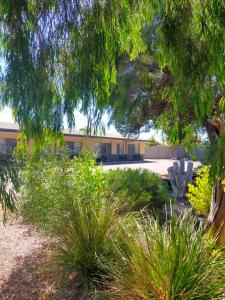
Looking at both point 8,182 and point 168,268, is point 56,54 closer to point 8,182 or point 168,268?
point 8,182

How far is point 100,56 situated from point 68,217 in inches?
107

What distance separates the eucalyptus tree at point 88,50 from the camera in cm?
255

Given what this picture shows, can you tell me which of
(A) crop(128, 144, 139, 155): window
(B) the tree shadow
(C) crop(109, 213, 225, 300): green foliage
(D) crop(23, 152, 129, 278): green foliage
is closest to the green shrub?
(D) crop(23, 152, 129, 278): green foliage

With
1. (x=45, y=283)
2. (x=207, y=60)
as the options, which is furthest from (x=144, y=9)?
(x=45, y=283)

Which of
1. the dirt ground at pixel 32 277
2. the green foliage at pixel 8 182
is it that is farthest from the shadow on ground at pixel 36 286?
the green foliage at pixel 8 182

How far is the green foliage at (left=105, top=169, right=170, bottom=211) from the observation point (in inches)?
313

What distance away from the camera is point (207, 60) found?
3096mm

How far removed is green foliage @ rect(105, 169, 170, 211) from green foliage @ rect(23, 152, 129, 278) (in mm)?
1343

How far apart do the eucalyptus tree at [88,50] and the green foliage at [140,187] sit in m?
4.71

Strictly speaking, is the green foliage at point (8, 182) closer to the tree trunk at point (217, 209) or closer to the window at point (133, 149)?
the tree trunk at point (217, 209)

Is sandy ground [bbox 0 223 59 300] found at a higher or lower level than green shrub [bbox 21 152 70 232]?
lower

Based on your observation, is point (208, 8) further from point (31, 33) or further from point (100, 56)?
point (31, 33)

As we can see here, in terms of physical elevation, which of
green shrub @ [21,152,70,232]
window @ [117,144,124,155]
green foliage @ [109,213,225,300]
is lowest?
green foliage @ [109,213,225,300]

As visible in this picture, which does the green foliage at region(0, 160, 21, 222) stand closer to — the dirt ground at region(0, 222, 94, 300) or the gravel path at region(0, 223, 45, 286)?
the dirt ground at region(0, 222, 94, 300)
